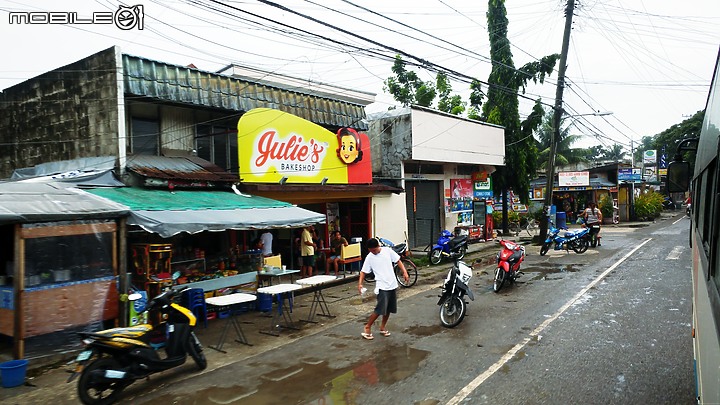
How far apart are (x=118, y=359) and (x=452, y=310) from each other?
5.24 meters

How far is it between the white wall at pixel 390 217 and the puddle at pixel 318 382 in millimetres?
8970

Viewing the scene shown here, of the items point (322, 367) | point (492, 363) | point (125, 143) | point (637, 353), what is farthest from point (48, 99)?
point (637, 353)

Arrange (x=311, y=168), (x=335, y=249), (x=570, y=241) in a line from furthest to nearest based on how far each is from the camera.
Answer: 1. (x=570, y=241)
2. (x=335, y=249)
3. (x=311, y=168)

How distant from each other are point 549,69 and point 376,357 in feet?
58.6

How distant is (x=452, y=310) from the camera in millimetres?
8117

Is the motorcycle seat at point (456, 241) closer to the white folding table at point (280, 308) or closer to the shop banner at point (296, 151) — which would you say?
the shop banner at point (296, 151)

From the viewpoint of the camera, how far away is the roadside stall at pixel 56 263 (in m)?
6.45

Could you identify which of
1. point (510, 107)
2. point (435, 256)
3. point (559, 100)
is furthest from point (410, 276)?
point (510, 107)

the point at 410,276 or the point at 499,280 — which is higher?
the point at 499,280

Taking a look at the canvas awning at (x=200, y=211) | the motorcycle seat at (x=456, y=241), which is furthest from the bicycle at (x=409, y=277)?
the canvas awning at (x=200, y=211)

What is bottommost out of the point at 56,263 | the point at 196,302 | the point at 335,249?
the point at 196,302

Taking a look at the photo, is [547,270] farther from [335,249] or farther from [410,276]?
[335,249]

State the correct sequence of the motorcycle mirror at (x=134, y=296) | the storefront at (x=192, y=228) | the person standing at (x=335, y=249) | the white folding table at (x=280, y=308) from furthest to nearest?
the person standing at (x=335, y=249) < the white folding table at (x=280, y=308) < the storefront at (x=192, y=228) < the motorcycle mirror at (x=134, y=296)

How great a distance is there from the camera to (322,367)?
20.5ft
